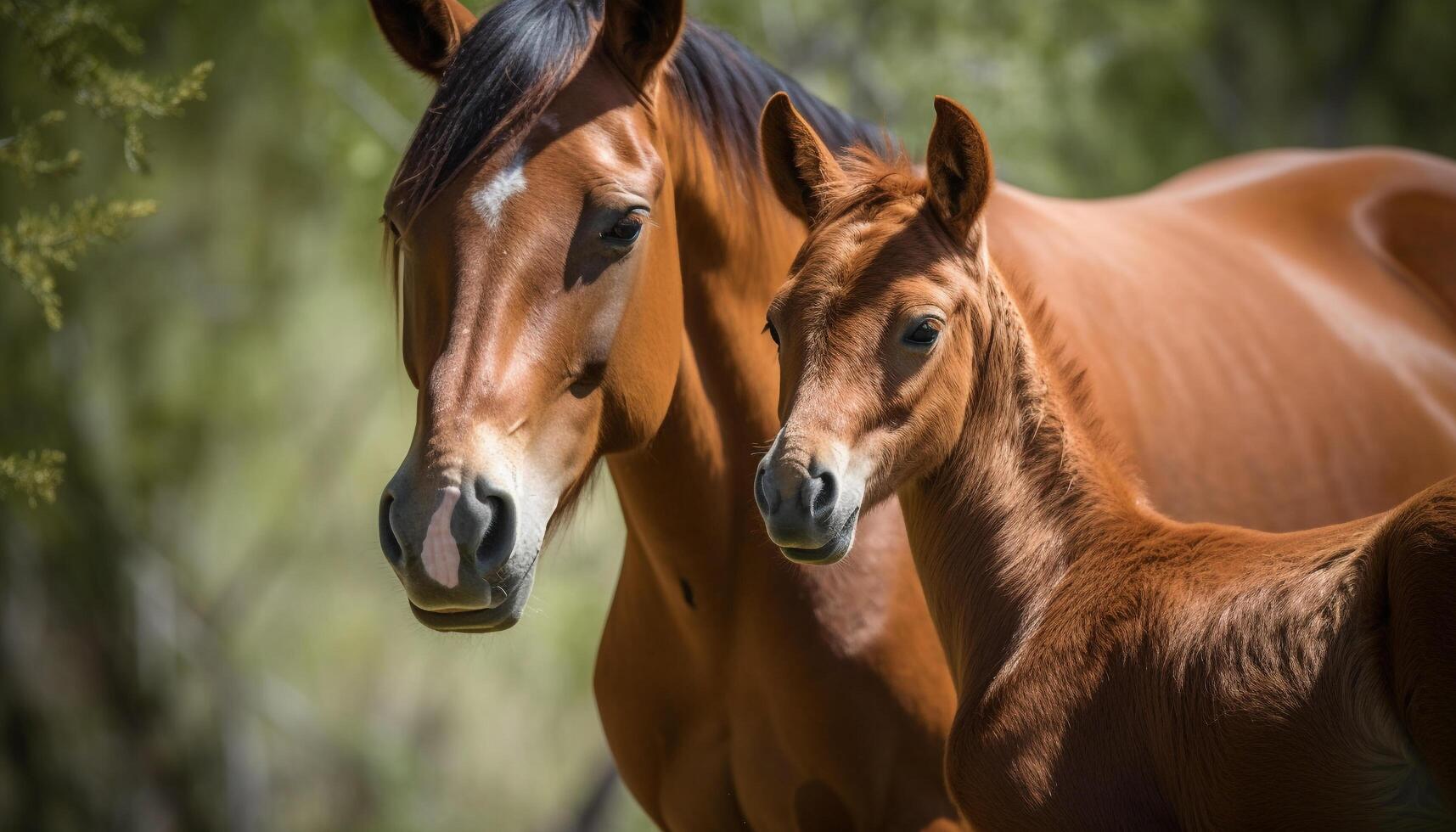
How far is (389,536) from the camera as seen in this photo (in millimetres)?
2191

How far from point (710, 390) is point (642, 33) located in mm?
788

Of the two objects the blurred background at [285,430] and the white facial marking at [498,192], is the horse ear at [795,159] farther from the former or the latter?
the blurred background at [285,430]

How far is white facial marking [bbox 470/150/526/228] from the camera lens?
2408 millimetres

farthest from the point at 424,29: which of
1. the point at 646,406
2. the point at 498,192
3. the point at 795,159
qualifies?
the point at 646,406

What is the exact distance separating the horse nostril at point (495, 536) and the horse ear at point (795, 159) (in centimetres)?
92

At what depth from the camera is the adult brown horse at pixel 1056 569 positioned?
1.88 m

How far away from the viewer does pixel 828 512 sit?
7.23ft

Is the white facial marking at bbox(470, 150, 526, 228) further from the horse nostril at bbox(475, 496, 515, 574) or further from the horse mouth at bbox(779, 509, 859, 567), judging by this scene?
the horse mouth at bbox(779, 509, 859, 567)

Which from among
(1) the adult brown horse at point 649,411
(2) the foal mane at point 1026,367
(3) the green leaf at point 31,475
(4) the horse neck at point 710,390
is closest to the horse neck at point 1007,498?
(2) the foal mane at point 1026,367

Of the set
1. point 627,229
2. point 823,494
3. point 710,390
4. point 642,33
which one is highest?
point 642,33

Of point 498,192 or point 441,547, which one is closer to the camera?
point 441,547

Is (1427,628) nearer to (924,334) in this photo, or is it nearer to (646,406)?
(924,334)

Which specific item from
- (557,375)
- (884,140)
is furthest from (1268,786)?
(884,140)

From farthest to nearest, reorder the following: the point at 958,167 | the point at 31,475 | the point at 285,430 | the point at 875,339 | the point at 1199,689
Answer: the point at 285,430 → the point at 31,475 → the point at 958,167 → the point at 875,339 → the point at 1199,689
